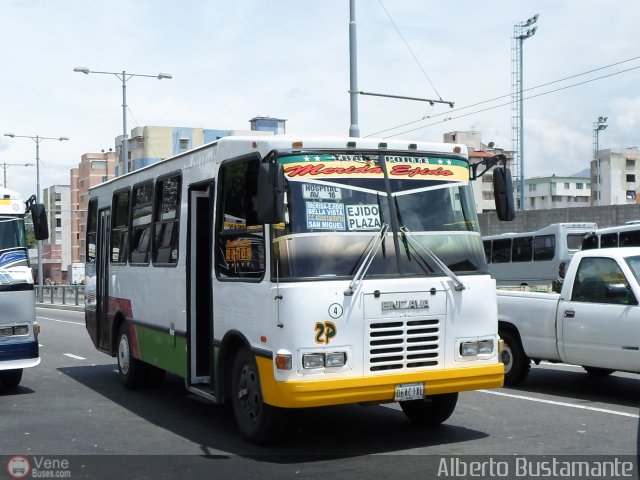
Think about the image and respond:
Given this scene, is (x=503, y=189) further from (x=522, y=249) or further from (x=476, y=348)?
(x=522, y=249)

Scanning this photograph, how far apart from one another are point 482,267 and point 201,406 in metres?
4.25

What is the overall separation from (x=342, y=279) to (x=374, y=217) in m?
0.70

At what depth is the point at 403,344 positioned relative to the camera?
8.03 meters

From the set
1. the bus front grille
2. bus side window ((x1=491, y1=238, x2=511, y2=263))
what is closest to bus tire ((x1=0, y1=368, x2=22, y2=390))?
the bus front grille

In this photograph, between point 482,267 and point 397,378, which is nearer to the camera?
point 397,378

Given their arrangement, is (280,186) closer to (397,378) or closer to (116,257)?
(397,378)

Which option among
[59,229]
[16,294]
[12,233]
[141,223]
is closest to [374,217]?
[141,223]

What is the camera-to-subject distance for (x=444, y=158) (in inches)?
344

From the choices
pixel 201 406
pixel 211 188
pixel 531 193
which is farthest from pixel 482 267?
pixel 531 193

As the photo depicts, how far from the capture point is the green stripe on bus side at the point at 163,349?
1005 centimetres

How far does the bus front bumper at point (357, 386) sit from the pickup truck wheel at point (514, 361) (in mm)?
3710

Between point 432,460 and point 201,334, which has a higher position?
point 201,334

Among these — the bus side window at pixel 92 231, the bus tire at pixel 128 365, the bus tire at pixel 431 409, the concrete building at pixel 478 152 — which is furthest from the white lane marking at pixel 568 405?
the concrete building at pixel 478 152

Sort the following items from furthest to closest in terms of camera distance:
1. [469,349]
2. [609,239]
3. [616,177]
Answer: [616,177]
[609,239]
[469,349]
